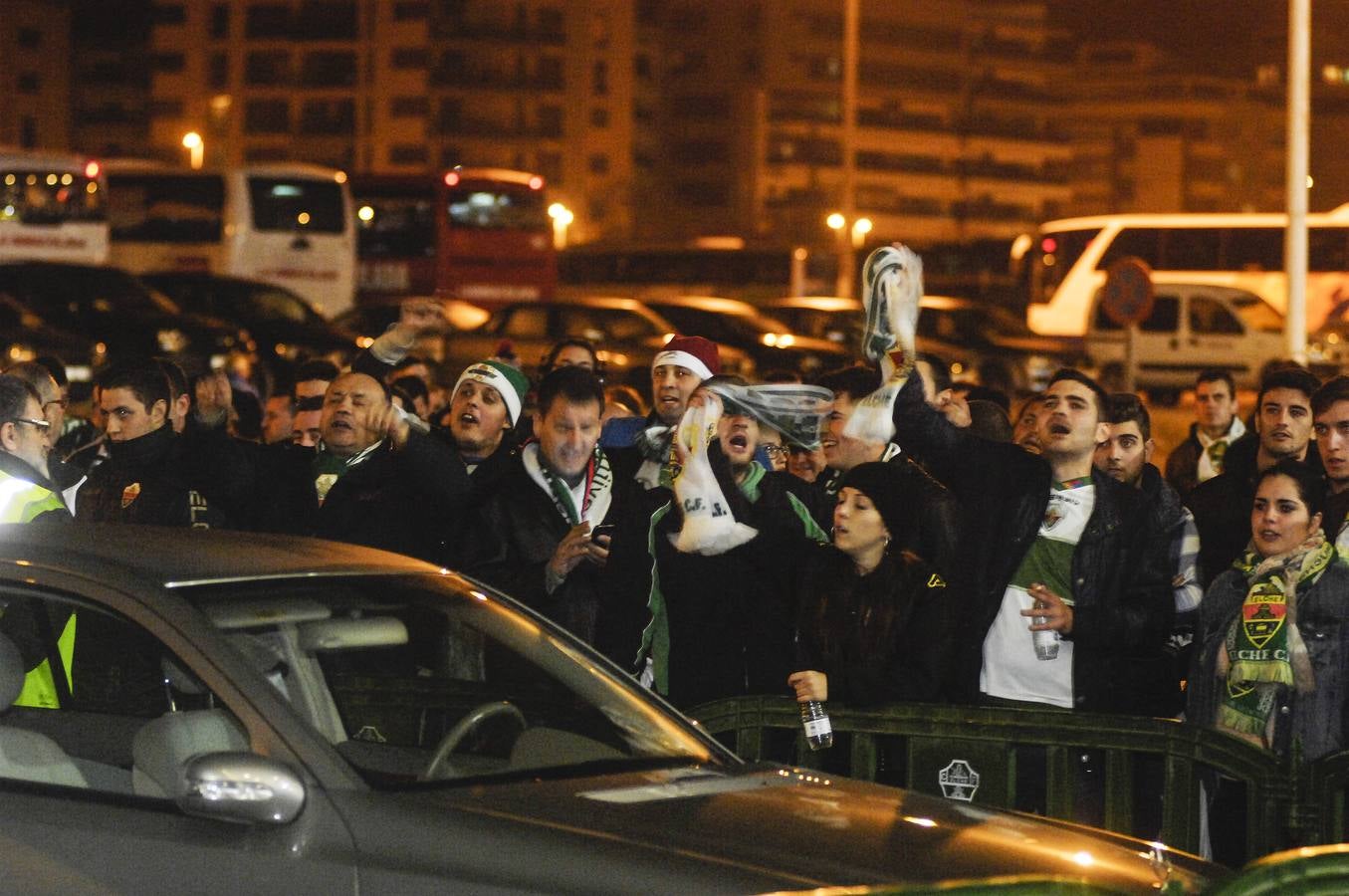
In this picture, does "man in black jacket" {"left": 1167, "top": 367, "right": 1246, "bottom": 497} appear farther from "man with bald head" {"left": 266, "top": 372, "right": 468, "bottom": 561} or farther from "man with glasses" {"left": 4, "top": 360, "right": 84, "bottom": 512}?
"man with glasses" {"left": 4, "top": 360, "right": 84, "bottom": 512}

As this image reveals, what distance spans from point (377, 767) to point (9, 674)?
0.93 metres

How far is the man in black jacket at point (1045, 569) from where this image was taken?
6.29m

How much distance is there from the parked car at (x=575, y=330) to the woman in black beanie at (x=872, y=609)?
781 inches

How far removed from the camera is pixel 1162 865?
432 cm

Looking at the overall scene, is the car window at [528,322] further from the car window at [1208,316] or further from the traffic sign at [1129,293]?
the car window at [1208,316]

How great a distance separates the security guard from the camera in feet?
16.6

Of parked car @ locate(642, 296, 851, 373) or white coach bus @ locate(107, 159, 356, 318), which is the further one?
white coach bus @ locate(107, 159, 356, 318)

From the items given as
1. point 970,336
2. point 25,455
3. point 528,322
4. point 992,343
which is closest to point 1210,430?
point 25,455

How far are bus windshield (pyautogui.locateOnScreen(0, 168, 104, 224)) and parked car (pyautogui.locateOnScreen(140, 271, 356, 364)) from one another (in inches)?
144

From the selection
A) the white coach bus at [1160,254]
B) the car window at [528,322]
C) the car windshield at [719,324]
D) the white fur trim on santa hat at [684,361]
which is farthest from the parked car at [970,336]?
the white fur trim on santa hat at [684,361]

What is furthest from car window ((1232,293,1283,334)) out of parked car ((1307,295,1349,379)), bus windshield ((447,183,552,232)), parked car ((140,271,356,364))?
parked car ((140,271,356,364))

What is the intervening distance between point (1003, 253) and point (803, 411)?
154 feet

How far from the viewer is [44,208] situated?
29.8 m

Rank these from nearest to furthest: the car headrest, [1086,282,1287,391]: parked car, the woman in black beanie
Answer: the car headrest → the woman in black beanie → [1086,282,1287,391]: parked car
